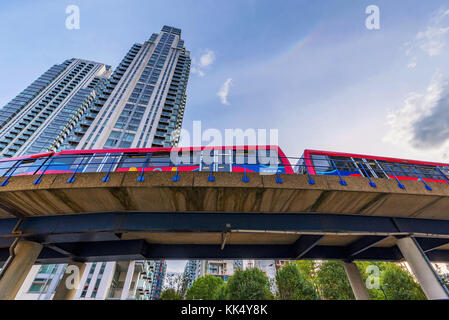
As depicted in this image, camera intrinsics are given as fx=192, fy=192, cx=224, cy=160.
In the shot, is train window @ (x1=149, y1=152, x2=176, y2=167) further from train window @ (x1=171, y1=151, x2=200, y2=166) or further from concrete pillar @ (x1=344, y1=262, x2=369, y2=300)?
concrete pillar @ (x1=344, y1=262, x2=369, y2=300)

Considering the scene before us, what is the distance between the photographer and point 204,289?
38.3 meters

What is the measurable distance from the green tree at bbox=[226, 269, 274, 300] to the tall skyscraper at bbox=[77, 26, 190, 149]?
105 ft

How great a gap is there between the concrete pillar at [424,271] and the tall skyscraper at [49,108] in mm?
86501

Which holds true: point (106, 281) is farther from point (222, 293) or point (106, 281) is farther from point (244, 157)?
point (244, 157)

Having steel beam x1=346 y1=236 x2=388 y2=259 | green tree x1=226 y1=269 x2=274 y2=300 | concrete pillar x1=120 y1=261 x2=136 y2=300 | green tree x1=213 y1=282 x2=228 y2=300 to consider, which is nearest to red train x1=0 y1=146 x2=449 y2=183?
steel beam x1=346 y1=236 x2=388 y2=259

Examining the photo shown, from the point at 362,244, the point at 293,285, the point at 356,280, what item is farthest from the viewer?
the point at 293,285

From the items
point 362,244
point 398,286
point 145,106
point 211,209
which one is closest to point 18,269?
Answer: point 211,209

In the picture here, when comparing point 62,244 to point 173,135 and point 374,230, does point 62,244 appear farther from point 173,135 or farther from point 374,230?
point 173,135

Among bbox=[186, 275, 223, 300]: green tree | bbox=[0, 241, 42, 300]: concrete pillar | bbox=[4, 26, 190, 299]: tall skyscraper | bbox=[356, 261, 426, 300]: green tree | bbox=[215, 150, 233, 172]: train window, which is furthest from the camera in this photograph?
bbox=[186, 275, 223, 300]: green tree

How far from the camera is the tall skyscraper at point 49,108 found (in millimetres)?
65562

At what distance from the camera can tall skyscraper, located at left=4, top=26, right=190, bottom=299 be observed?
3253 cm

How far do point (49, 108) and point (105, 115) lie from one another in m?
53.2

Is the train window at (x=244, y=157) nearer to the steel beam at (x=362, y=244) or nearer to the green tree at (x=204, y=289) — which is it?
the steel beam at (x=362, y=244)
